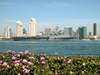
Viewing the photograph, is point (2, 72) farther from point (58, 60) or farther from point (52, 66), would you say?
point (58, 60)

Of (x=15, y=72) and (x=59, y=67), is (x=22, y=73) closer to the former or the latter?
(x=15, y=72)

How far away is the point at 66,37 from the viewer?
110 meters

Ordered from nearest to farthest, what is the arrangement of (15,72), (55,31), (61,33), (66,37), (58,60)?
(15,72) → (58,60) → (66,37) → (61,33) → (55,31)

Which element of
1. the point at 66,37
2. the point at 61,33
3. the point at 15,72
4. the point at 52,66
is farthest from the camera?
the point at 61,33

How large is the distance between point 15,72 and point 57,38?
109 m

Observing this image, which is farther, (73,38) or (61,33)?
(61,33)

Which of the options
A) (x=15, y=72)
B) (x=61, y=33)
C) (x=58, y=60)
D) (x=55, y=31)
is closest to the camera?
(x=15, y=72)

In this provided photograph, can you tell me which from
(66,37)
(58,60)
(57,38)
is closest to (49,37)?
(57,38)

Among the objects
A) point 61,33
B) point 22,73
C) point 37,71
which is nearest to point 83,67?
point 37,71

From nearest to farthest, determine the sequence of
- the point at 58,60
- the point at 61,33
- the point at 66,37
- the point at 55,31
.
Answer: the point at 58,60 < the point at 66,37 < the point at 61,33 < the point at 55,31

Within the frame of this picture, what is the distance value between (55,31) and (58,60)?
121814 millimetres

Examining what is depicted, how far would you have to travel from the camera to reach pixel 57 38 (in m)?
113

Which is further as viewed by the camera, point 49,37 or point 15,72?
point 49,37

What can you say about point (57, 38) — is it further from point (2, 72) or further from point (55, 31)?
point (2, 72)
